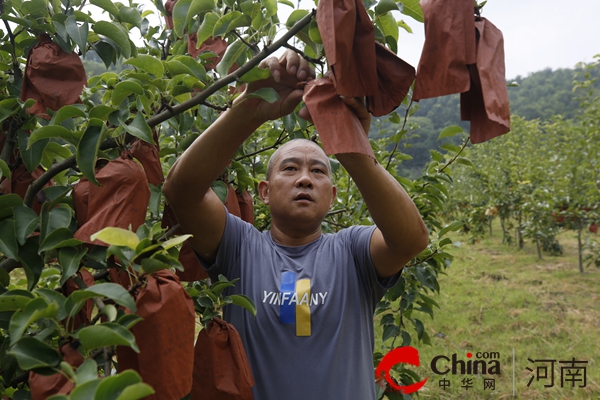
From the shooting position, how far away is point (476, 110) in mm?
A: 762

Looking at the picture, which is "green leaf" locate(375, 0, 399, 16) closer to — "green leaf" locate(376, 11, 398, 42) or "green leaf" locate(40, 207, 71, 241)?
"green leaf" locate(376, 11, 398, 42)

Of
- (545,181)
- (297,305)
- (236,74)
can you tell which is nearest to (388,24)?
(236,74)

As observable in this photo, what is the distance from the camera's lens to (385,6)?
89 centimetres

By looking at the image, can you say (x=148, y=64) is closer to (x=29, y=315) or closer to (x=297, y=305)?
(x=29, y=315)

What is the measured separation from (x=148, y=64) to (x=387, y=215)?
66 cm

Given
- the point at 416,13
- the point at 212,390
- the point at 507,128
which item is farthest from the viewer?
the point at 212,390

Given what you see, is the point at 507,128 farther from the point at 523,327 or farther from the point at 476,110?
the point at 523,327

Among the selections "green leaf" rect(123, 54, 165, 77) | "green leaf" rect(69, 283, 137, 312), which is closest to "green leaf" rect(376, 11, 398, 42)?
"green leaf" rect(123, 54, 165, 77)

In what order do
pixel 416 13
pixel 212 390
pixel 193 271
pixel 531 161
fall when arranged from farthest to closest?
pixel 531 161, pixel 193 271, pixel 212 390, pixel 416 13

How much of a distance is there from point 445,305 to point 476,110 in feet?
18.3

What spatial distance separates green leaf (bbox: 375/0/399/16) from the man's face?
60 cm

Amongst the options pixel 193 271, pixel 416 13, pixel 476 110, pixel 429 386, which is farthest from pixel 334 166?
pixel 429 386

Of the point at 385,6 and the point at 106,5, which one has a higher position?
the point at 106,5

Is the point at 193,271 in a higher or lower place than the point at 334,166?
lower
